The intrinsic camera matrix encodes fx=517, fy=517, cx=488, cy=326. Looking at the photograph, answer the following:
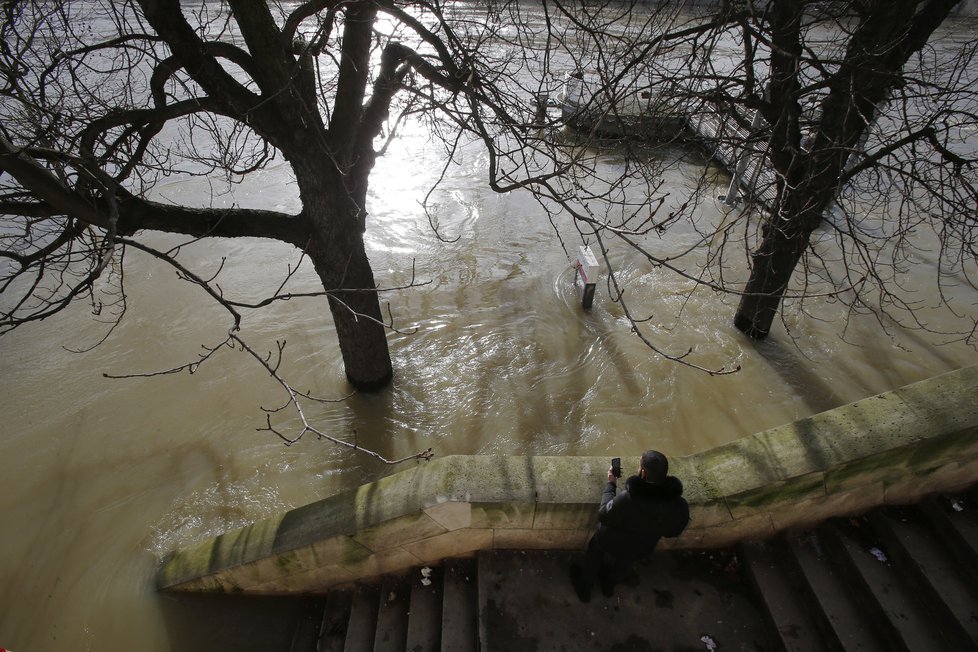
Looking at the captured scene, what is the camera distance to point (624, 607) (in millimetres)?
3564

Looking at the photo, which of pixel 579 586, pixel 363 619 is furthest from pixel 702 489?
pixel 363 619

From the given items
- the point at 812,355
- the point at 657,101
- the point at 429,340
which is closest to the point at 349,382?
the point at 429,340

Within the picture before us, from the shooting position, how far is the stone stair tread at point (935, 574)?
3041 mm

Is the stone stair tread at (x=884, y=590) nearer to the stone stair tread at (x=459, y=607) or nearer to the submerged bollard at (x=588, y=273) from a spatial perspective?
the stone stair tread at (x=459, y=607)

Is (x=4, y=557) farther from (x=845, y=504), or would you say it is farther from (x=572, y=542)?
(x=845, y=504)

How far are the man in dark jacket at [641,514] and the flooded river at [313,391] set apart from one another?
8.47ft

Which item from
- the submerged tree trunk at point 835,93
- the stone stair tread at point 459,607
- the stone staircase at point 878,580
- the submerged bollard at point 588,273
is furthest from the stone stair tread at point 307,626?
the submerged bollard at point 588,273

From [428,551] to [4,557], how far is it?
439 centimetres

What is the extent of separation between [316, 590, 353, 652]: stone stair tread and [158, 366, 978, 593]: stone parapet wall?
324 mm

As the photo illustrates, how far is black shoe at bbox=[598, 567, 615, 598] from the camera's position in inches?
140

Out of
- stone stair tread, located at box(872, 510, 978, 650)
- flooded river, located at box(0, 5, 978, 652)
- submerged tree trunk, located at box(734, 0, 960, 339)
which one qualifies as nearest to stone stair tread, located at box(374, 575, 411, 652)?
flooded river, located at box(0, 5, 978, 652)

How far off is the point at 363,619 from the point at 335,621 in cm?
24

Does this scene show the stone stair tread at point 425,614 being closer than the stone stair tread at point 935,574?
No

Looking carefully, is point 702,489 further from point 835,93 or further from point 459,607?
point 835,93
